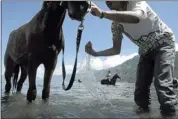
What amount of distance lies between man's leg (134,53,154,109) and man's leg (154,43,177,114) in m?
0.42

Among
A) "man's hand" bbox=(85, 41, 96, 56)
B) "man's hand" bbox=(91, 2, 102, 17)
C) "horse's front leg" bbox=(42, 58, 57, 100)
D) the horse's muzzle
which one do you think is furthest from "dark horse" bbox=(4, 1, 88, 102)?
"man's hand" bbox=(91, 2, 102, 17)

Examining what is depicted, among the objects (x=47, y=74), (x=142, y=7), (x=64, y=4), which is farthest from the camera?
(x=47, y=74)

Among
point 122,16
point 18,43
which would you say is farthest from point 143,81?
point 18,43

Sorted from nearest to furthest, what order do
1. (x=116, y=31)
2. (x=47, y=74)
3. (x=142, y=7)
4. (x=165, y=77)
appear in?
(x=142, y=7)
(x=165, y=77)
(x=116, y=31)
(x=47, y=74)

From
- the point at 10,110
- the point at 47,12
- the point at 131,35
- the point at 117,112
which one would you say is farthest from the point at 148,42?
the point at 10,110

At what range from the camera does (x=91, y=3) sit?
4.25 metres

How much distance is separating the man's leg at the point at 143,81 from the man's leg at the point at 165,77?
42 cm

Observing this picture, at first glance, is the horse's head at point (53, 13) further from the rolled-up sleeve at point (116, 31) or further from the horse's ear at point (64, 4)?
the rolled-up sleeve at point (116, 31)

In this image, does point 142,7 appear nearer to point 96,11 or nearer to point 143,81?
point 96,11

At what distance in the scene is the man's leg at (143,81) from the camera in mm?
5571

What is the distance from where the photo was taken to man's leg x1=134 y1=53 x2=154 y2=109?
5571 mm

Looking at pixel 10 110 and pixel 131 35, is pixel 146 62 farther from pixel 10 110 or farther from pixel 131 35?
pixel 10 110

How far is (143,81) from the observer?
18.6ft

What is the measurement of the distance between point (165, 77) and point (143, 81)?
695mm
